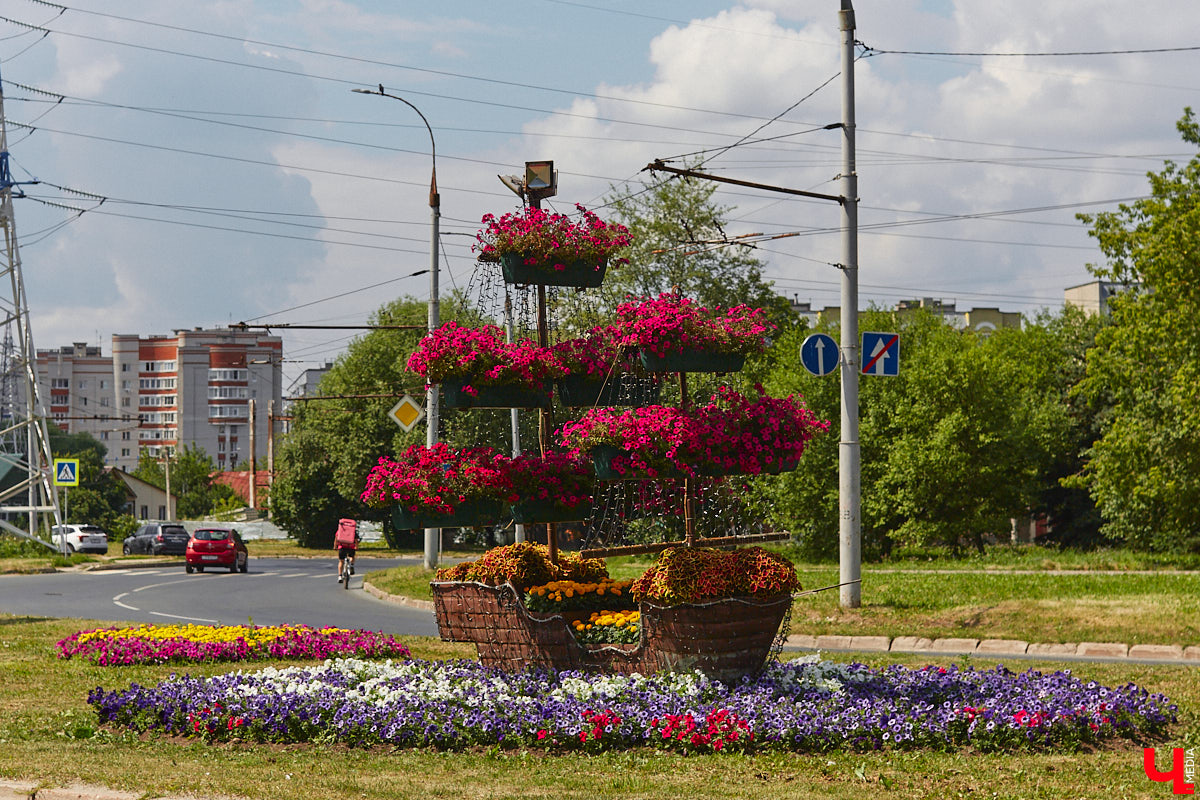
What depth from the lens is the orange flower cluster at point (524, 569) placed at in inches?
431

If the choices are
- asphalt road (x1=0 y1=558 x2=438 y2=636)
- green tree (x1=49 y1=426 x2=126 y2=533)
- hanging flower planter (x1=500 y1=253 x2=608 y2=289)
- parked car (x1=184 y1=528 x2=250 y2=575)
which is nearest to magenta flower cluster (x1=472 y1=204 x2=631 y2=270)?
hanging flower planter (x1=500 y1=253 x2=608 y2=289)

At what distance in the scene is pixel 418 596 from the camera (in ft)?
82.6

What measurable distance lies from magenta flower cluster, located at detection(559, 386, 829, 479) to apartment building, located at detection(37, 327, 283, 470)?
166975 mm

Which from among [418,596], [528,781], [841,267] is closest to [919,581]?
[841,267]

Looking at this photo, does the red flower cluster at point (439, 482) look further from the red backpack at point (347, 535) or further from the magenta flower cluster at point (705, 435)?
the red backpack at point (347, 535)

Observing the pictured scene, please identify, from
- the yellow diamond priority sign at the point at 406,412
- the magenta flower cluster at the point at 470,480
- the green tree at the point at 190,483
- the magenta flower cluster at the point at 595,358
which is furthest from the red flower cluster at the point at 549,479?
the green tree at the point at 190,483

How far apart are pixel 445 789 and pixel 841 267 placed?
12152 millimetres

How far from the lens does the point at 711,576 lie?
9672mm

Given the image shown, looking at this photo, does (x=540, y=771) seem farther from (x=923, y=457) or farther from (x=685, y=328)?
(x=923, y=457)

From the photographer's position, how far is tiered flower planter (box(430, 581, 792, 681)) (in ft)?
32.1

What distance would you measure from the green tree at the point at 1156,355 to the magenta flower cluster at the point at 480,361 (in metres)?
22.5

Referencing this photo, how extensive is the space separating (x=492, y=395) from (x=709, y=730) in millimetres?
3884

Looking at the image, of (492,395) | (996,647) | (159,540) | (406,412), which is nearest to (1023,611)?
(996,647)

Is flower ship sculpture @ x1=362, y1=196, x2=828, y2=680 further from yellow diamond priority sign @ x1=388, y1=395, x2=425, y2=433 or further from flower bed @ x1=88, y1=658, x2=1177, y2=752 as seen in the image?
yellow diamond priority sign @ x1=388, y1=395, x2=425, y2=433
